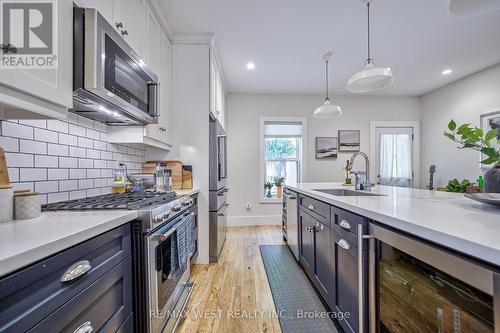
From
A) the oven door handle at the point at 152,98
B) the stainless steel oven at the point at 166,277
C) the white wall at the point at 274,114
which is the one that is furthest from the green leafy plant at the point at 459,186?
the oven door handle at the point at 152,98

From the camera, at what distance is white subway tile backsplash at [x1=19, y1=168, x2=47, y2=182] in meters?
1.11

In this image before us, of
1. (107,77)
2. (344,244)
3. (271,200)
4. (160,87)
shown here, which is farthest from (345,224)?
(271,200)

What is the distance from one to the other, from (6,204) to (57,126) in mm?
640

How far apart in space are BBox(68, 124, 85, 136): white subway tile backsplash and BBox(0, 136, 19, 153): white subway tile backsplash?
0.34m

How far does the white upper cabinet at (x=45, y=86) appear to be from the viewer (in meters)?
0.75

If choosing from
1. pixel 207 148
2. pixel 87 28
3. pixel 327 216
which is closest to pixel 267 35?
pixel 207 148

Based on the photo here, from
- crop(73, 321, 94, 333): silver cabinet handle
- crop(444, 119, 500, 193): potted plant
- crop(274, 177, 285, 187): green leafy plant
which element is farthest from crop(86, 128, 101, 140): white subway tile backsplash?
crop(274, 177, 285, 187): green leafy plant

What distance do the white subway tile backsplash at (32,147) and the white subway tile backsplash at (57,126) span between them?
0.37 feet

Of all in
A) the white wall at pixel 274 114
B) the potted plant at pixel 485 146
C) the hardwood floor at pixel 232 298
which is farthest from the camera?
the white wall at pixel 274 114

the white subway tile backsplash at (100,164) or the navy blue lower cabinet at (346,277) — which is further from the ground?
the white subway tile backsplash at (100,164)

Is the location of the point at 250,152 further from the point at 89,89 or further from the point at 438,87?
the point at 438,87

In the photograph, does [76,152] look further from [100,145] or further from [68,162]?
[100,145]

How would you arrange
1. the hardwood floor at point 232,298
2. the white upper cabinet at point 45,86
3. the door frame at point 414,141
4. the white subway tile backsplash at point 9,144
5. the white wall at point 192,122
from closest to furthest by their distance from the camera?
the white upper cabinet at point 45,86, the white subway tile backsplash at point 9,144, the hardwood floor at point 232,298, the white wall at point 192,122, the door frame at point 414,141

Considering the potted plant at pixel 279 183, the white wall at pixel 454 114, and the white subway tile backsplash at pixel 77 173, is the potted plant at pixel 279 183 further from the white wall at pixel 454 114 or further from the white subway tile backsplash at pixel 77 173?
the white subway tile backsplash at pixel 77 173
